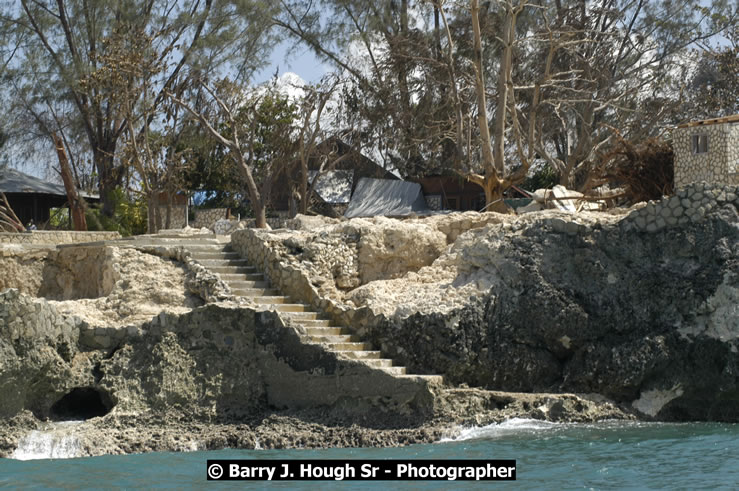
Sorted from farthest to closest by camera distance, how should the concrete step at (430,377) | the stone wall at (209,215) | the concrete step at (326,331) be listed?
the stone wall at (209,215), the concrete step at (326,331), the concrete step at (430,377)

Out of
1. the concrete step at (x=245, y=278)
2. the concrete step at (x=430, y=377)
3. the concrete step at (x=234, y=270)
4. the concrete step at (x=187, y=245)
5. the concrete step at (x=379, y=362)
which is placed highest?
the concrete step at (x=187, y=245)

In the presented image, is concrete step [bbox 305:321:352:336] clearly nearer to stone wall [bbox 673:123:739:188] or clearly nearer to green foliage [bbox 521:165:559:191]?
stone wall [bbox 673:123:739:188]

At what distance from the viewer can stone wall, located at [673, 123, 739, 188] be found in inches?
792

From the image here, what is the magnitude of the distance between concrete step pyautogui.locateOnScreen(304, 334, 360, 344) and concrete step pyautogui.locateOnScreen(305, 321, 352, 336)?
7cm

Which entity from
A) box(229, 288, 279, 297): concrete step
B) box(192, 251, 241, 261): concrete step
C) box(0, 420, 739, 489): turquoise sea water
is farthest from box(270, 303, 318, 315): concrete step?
box(0, 420, 739, 489): turquoise sea water

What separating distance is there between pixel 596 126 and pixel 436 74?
6208mm

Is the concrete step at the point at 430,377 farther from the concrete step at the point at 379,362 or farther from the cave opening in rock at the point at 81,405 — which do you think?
the cave opening in rock at the point at 81,405

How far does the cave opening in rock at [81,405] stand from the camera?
1370cm

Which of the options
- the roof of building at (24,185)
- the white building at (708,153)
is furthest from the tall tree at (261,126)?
the white building at (708,153)

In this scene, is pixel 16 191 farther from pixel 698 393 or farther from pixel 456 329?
pixel 698 393

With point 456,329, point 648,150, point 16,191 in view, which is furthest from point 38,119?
point 456,329

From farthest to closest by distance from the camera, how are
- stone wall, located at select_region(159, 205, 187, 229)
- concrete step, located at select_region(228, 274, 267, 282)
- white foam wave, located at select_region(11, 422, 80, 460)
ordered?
stone wall, located at select_region(159, 205, 187, 229) → concrete step, located at select_region(228, 274, 267, 282) → white foam wave, located at select_region(11, 422, 80, 460)

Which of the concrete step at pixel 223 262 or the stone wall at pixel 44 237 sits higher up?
the stone wall at pixel 44 237

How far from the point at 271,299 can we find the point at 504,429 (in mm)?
4272
